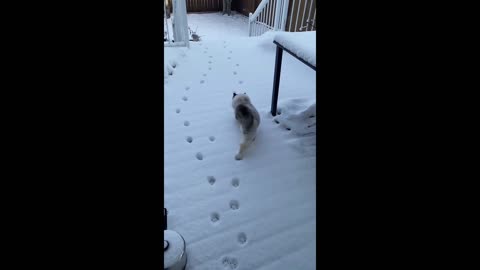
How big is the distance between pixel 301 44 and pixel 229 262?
1.52 meters

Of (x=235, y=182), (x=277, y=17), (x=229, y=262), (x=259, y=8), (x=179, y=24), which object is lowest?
(x=229, y=262)

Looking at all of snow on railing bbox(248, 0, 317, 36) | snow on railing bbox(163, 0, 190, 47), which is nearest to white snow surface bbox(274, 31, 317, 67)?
snow on railing bbox(163, 0, 190, 47)

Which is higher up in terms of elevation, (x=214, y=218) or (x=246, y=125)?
(x=246, y=125)

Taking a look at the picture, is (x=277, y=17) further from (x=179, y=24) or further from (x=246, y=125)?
(x=246, y=125)

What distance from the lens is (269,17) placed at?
5.72 m

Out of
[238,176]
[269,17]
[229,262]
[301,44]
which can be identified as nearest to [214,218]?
[229,262]

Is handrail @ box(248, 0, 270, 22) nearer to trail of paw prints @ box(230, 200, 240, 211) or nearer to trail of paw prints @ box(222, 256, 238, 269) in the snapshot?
trail of paw prints @ box(230, 200, 240, 211)

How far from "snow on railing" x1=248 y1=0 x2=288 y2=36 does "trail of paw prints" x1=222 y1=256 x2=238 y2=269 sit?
14.9 ft

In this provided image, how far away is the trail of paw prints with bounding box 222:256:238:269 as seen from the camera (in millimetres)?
1431
